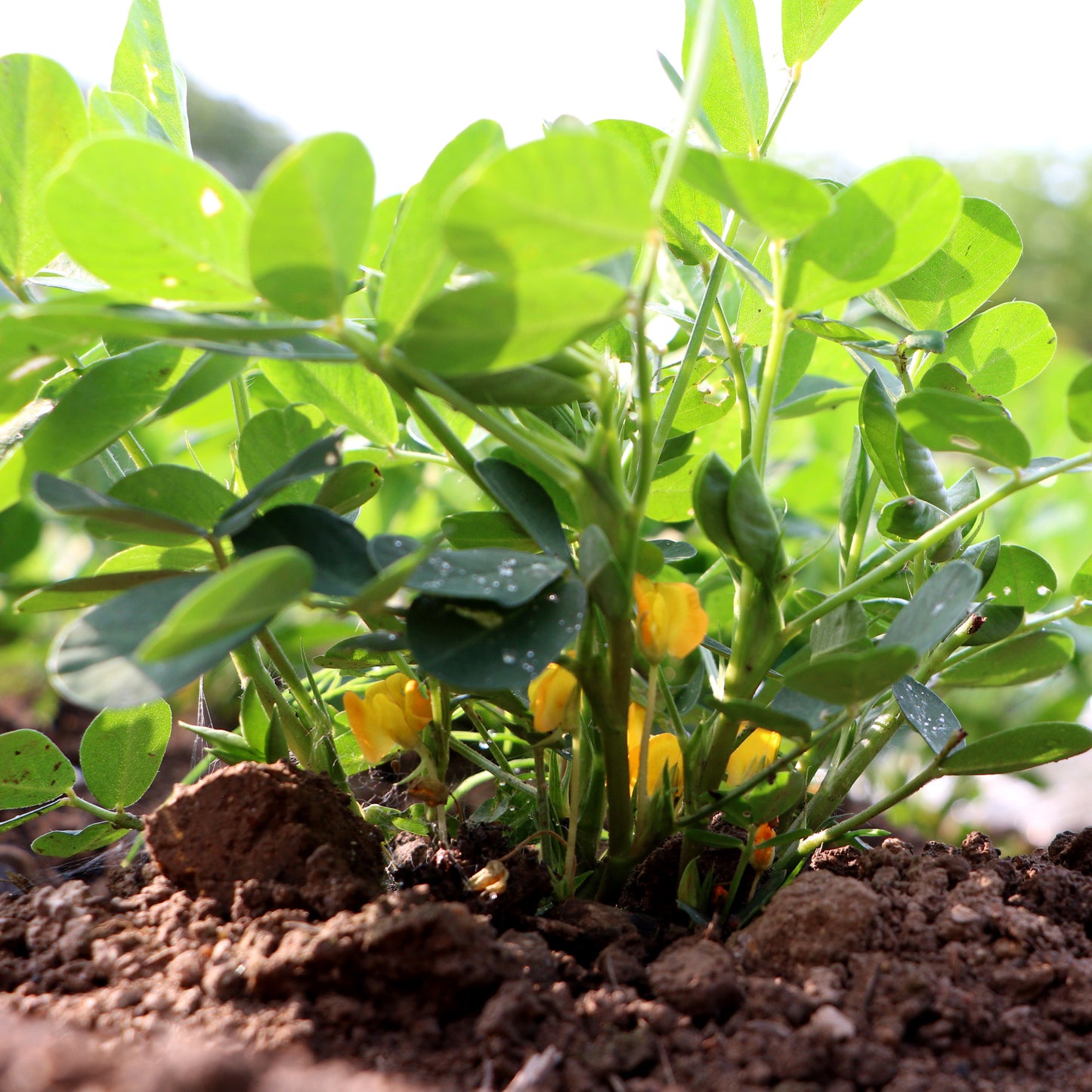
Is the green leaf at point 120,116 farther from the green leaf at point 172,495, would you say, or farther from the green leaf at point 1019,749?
the green leaf at point 1019,749

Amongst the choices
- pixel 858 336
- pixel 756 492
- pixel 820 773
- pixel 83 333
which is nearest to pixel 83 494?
pixel 83 333

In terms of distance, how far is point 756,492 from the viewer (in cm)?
48

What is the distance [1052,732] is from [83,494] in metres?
0.51

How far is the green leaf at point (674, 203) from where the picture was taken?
601 mm

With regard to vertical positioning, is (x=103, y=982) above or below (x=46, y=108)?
below

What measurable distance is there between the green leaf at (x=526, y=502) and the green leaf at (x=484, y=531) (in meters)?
0.05

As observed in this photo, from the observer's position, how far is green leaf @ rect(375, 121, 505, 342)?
437 millimetres

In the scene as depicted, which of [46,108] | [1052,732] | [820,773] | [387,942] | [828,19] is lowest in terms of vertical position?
[820,773]

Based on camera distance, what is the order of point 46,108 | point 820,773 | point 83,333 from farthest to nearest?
point 820,773 → point 46,108 → point 83,333

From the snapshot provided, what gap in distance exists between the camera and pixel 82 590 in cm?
48

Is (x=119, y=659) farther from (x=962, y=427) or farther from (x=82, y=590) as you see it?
(x=962, y=427)

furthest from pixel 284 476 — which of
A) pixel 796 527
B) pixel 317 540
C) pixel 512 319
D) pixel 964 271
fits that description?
pixel 796 527

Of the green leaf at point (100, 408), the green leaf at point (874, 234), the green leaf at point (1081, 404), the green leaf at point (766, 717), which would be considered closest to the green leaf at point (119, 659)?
the green leaf at point (100, 408)

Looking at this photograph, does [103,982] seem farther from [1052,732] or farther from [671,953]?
[1052,732]
